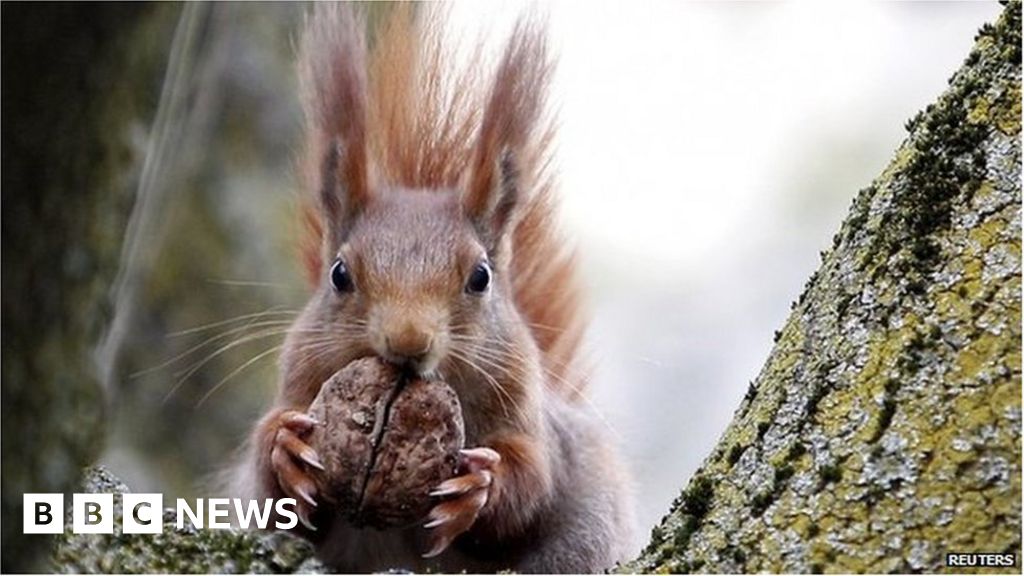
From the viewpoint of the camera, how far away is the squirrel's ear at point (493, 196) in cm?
274

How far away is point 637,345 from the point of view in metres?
4.02

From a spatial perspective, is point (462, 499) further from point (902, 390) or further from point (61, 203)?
point (61, 203)

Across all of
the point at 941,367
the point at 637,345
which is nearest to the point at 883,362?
the point at 941,367

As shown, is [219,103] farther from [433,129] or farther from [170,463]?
[433,129]

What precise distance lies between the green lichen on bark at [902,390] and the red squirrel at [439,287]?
567 mm

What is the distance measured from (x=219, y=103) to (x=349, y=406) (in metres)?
1.96

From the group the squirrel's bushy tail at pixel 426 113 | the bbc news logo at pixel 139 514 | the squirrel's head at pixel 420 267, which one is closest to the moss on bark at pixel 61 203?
the bbc news logo at pixel 139 514

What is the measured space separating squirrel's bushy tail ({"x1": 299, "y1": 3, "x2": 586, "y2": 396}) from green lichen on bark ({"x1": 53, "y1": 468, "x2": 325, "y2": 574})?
70 centimetres

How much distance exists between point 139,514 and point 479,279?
0.72 metres

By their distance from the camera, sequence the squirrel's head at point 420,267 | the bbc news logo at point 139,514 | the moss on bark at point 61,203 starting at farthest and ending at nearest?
the squirrel's head at point 420,267, the bbc news logo at point 139,514, the moss on bark at point 61,203

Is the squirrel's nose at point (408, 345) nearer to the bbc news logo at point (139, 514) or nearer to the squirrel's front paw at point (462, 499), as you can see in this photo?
the squirrel's front paw at point (462, 499)

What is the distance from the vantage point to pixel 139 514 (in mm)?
2164

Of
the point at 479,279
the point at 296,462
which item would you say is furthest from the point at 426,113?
the point at 296,462

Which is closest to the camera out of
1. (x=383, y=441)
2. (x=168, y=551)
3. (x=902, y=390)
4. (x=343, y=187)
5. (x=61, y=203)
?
(x=61, y=203)
